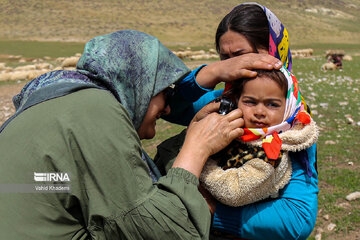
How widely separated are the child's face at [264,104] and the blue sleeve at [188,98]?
0.62 m

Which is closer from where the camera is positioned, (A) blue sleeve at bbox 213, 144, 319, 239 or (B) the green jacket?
(B) the green jacket

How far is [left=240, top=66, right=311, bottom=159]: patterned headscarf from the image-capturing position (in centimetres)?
212

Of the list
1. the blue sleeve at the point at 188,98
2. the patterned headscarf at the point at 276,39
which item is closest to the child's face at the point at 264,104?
the patterned headscarf at the point at 276,39

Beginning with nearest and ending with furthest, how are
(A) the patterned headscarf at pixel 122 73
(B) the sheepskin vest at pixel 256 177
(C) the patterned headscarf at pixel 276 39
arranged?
1. (A) the patterned headscarf at pixel 122 73
2. (B) the sheepskin vest at pixel 256 177
3. (C) the patterned headscarf at pixel 276 39

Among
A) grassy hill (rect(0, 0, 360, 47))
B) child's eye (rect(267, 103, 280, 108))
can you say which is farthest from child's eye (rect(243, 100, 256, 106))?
grassy hill (rect(0, 0, 360, 47))

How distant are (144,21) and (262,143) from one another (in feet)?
200

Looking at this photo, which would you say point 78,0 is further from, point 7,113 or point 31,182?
point 31,182

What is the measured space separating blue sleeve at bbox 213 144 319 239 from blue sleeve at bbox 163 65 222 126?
995mm

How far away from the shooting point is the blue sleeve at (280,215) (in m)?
2.09

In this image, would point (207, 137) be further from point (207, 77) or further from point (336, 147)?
point (336, 147)

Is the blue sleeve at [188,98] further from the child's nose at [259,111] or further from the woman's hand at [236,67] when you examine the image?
the child's nose at [259,111]

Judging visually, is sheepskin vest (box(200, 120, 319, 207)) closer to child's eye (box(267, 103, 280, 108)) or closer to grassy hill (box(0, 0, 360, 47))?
child's eye (box(267, 103, 280, 108))

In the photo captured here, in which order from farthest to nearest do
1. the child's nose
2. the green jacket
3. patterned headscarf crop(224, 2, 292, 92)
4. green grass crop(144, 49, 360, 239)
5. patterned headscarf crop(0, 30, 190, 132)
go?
1. green grass crop(144, 49, 360, 239)
2. patterned headscarf crop(224, 2, 292, 92)
3. the child's nose
4. patterned headscarf crop(0, 30, 190, 132)
5. the green jacket

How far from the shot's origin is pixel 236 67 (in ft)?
8.00
